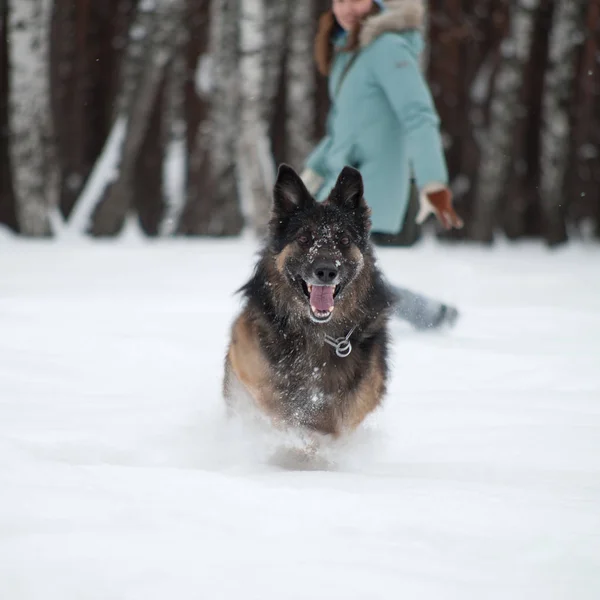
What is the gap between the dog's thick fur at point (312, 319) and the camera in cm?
329

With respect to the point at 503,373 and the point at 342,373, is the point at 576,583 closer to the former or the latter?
the point at 342,373

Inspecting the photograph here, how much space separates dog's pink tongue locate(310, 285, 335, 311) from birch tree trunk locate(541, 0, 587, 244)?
840 cm

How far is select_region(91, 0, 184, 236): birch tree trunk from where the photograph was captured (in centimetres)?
1067

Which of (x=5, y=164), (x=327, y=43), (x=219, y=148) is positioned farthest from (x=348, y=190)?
(x=5, y=164)

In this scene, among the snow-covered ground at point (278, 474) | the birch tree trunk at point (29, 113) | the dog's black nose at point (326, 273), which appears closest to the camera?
the snow-covered ground at point (278, 474)

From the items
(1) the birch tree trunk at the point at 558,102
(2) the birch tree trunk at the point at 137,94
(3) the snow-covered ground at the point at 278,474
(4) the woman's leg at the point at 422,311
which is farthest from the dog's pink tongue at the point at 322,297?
(1) the birch tree trunk at the point at 558,102

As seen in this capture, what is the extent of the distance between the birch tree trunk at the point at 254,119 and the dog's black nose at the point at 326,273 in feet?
22.1

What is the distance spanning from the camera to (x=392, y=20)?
4332 millimetres

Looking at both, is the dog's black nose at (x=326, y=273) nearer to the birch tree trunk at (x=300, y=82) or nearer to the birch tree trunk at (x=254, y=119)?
the birch tree trunk at (x=254, y=119)

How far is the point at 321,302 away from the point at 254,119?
25.1ft

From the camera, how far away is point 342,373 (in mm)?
3324

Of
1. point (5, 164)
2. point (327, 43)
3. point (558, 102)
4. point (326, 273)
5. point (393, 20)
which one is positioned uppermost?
point (393, 20)

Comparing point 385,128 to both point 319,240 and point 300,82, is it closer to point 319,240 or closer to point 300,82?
point 319,240

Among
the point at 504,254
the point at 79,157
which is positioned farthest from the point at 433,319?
the point at 79,157
